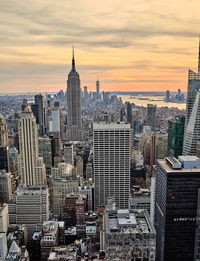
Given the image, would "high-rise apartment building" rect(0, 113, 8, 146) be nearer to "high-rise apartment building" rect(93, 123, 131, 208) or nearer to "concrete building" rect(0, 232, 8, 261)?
"high-rise apartment building" rect(93, 123, 131, 208)

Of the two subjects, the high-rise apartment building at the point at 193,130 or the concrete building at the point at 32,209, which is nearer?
the concrete building at the point at 32,209

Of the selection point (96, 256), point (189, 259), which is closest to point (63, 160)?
point (96, 256)

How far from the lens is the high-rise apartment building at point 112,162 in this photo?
1447 inches

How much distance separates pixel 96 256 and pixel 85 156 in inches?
1467

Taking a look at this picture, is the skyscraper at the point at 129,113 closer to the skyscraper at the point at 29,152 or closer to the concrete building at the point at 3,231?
the skyscraper at the point at 29,152

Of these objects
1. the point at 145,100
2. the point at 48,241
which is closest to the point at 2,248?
the point at 48,241

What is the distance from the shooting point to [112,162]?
37500mm

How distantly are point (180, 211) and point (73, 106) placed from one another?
66.9 meters

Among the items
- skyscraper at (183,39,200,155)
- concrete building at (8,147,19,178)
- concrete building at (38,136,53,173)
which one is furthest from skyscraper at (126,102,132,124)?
skyscraper at (183,39,200,155)

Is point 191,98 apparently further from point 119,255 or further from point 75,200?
point 119,255

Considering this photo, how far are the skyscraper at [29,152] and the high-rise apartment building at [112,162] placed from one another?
9562mm

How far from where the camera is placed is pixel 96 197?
125 feet

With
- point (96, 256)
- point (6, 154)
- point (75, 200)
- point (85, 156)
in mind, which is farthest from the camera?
point (85, 156)

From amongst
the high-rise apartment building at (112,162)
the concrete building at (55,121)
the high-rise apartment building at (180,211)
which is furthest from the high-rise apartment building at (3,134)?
the high-rise apartment building at (180,211)
